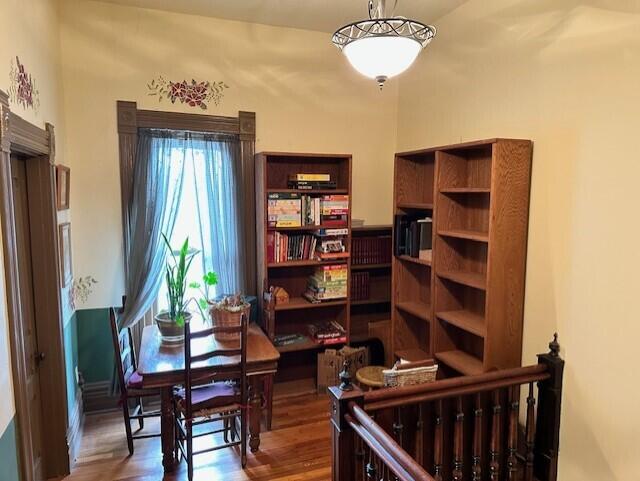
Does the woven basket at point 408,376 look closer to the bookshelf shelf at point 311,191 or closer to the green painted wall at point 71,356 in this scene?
the bookshelf shelf at point 311,191

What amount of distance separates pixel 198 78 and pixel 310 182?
47.7 inches

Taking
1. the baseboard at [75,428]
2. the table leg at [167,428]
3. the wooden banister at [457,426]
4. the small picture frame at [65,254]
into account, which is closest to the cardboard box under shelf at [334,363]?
the table leg at [167,428]

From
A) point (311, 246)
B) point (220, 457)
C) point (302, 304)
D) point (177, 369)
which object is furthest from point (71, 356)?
point (311, 246)

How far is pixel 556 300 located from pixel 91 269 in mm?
3240

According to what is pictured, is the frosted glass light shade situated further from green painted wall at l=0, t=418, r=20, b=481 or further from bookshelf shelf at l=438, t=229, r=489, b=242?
green painted wall at l=0, t=418, r=20, b=481

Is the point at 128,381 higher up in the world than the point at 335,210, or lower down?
lower down

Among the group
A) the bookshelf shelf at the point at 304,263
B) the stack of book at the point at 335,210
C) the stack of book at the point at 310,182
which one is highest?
the stack of book at the point at 310,182

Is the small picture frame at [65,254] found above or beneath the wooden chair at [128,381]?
above

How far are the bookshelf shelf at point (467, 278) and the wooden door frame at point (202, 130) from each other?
1557mm

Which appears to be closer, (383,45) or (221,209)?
(383,45)

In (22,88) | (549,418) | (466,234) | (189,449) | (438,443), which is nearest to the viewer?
(438,443)

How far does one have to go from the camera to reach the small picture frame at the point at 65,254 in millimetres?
2902

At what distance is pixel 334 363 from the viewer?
3.80 meters

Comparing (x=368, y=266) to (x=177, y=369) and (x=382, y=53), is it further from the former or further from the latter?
(x=382, y=53)
